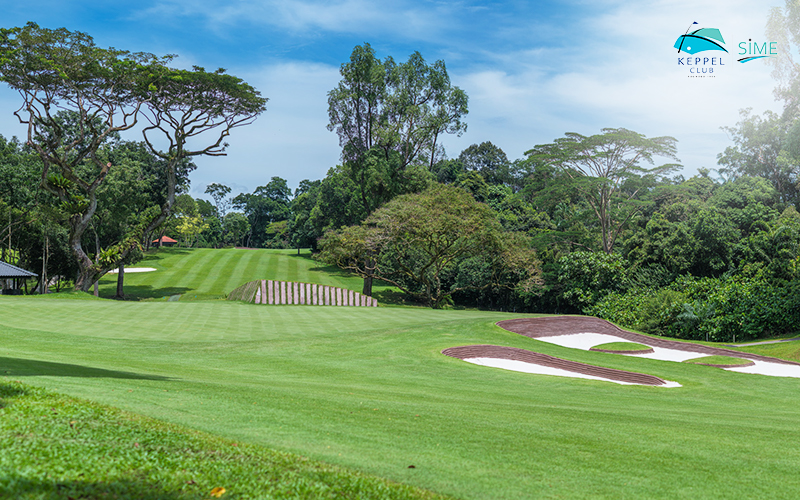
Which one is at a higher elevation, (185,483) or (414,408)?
(185,483)

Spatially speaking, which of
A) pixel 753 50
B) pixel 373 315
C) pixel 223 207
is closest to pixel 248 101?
pixel 373 315

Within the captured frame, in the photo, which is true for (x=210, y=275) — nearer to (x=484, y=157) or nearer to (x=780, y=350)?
(x=780, y=350)

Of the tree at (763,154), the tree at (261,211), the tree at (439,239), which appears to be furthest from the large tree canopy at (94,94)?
the tree at (261,211)

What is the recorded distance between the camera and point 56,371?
25.3ft

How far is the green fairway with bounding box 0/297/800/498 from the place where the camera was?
4.48m

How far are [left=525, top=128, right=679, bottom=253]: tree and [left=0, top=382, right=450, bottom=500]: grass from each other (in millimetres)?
33661

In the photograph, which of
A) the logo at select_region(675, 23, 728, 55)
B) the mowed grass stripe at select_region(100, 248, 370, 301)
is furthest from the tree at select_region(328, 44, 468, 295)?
the logo at select_region(675, 23, 728, 55)

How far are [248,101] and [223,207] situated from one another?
88565 mm

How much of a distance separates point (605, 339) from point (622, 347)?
2348 mm

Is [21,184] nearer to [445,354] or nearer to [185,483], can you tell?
[445,354]

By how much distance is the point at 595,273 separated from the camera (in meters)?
32.1

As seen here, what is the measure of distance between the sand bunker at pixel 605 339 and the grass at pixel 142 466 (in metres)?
16.8

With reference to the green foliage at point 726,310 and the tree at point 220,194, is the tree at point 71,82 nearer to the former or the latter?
the green foliage at point 726,310

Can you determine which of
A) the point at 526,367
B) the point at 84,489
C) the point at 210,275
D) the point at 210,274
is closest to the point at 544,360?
the point at 526,367
